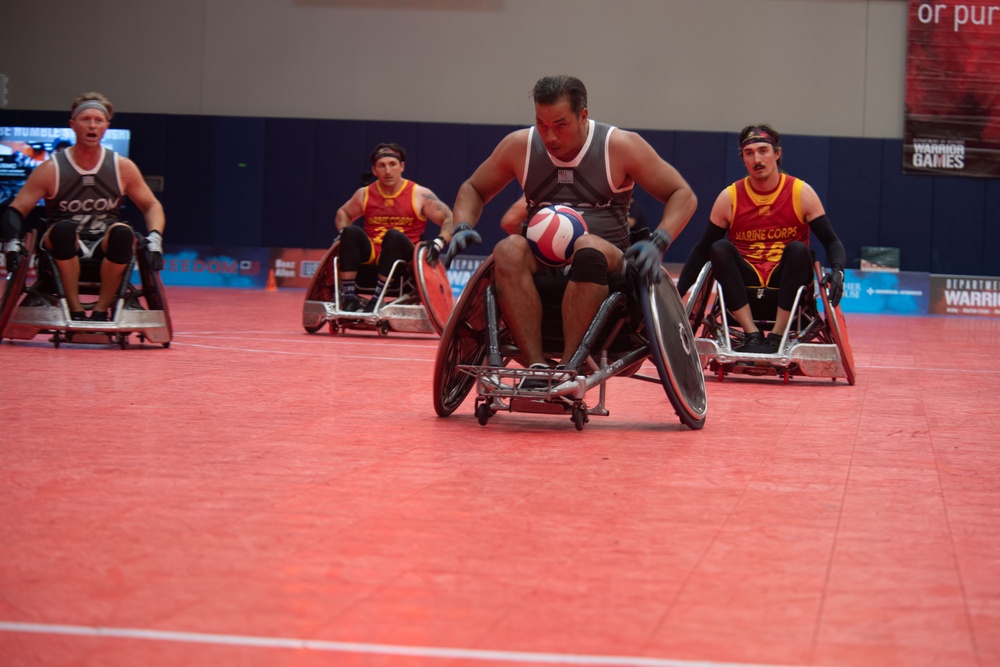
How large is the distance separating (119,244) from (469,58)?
13.0 meters

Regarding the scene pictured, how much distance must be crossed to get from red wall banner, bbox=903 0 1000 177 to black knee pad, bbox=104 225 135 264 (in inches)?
567

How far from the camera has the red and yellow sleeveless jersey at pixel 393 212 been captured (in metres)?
10.7

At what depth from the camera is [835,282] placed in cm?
729

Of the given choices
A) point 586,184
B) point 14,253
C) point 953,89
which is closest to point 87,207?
point 14,253

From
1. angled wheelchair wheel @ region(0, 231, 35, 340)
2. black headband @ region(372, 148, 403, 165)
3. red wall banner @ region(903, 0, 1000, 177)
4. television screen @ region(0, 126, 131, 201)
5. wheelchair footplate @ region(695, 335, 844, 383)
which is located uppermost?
red wall banner @ region(903, 0, 1000, 177)

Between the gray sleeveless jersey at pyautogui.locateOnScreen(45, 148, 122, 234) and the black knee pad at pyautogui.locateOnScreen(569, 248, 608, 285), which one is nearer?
the black knee pad at pyautogui.locateOnScreen(569, 248, 608, 285)

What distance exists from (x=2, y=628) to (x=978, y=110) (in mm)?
19235

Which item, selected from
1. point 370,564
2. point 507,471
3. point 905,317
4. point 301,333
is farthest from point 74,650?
point 905,317

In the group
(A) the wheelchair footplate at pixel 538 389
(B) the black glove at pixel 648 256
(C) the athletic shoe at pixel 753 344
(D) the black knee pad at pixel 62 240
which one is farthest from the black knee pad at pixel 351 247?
(B) the black glove at pixel 648 256

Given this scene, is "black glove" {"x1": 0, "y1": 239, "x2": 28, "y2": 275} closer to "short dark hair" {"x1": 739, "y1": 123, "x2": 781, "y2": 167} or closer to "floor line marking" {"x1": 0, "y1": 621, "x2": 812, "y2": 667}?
"short dark hair" {"x1": 739, "y1": 123, "x2": 781, "y2": 167}

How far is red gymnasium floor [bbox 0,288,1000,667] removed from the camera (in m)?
2.13

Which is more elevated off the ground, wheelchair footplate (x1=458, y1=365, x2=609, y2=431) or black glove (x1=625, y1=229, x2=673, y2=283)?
black glove (x1=625, y1=229, x2=673, y2=283)

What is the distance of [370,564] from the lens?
8.56 ft

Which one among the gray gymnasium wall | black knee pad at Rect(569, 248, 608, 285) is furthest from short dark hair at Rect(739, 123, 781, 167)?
the gray gymnasium wall
